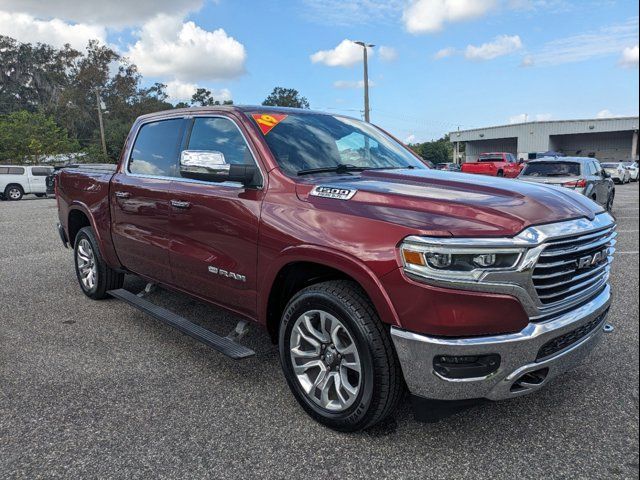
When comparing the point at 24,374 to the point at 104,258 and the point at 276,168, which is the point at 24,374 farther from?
the point at 276,168

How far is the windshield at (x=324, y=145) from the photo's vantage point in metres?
3.29

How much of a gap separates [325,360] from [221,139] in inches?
70.9

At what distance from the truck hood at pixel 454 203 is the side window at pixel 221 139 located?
0.61m

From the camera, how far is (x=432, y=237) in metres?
2.26

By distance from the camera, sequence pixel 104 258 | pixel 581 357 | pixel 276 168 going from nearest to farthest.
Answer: pixel 581 357 → pixel 276 168 → pixel 104 258

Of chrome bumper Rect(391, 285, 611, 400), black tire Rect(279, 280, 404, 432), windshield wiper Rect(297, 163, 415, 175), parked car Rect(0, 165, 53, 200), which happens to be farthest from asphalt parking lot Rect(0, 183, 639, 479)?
parked car Rect(0, 165, 53, 200)

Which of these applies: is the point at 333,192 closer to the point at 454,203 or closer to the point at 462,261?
the point at 454,203

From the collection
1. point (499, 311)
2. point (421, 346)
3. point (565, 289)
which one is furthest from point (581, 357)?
point (421, 346)

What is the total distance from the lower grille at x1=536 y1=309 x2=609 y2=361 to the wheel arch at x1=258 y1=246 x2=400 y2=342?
74 cm

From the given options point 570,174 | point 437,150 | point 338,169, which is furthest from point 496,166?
point 437,150

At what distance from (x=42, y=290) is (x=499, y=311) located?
5487 mm

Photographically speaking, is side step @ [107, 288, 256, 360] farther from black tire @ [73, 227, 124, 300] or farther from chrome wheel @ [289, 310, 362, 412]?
black tire @ [73, 227, 124, 300]

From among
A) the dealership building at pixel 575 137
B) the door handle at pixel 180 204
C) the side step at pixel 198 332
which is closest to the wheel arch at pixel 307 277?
the side step at pixel 198 332

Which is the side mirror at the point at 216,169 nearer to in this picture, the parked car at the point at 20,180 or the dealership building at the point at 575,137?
the parked car at the point at 20,180
